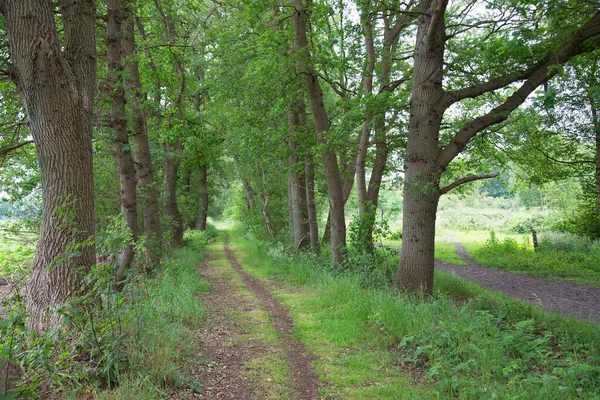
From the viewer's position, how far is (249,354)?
5.93m

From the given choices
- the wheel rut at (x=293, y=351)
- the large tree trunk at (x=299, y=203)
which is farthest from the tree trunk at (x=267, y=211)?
the wheel rut at (x=293, y=351)

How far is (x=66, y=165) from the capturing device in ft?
16.4

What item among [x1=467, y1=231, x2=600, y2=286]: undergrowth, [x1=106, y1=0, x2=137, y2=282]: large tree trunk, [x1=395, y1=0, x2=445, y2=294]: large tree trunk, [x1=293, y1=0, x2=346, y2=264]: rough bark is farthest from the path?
[x1=467, y1=231, x2=600, y2=286]: undergrowth

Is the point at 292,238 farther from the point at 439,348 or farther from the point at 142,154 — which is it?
the point at 439,348

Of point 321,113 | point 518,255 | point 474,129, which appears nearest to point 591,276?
point 518,255

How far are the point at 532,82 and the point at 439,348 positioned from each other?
5.19 metres

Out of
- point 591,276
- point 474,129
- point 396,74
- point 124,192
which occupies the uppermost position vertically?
point 396,74


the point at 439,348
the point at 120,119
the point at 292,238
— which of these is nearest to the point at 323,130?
the point at 120,119

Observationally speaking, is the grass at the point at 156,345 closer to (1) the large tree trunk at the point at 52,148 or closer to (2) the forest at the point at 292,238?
(2) the forest at the point at 292,238

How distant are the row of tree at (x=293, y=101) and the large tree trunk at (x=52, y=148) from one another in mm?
15

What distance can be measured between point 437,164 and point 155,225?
8.55 metres

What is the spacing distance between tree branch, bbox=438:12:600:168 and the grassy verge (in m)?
3.02

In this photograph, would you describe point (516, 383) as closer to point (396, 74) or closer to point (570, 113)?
point (396, 74)

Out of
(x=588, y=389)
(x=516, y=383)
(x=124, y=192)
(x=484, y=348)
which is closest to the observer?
(x=588, y=389)
